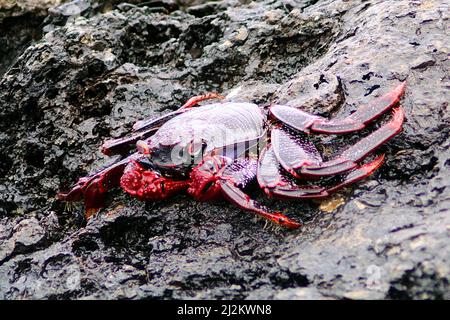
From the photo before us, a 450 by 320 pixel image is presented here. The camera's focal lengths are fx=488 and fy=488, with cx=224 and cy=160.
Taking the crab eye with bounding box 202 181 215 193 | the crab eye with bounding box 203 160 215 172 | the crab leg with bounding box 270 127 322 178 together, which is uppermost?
the crab eye with bounding box 203 160 215 172

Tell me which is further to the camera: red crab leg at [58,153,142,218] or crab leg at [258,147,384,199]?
red crab leg at [58,153,142,218]

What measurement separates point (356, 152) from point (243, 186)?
69 centimetres

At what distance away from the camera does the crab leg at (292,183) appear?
2746 mm

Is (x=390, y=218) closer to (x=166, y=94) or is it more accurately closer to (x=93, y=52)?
(x=166, y=94)

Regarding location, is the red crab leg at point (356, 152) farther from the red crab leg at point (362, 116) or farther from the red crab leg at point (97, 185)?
the red crab leg at point (97, 185)

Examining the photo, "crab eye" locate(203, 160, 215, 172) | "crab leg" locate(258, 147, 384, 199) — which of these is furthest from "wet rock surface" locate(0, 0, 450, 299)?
"crab eye" locate(203, 160, 215, 172)

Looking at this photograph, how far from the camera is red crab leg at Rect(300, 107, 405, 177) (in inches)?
109

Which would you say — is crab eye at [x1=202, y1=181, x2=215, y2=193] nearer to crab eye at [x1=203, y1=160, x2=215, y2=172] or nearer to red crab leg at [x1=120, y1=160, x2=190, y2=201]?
crab eye at [x1=203, y1=160, x2=215, y2=172]

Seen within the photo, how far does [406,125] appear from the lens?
2.94 m

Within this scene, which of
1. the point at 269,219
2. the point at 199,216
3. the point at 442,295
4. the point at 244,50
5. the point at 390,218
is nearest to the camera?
the point at 442,295

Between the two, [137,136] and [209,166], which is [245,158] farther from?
[137,136]

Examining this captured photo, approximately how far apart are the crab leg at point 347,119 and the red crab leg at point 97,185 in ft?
3.60

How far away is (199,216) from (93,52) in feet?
6.46
